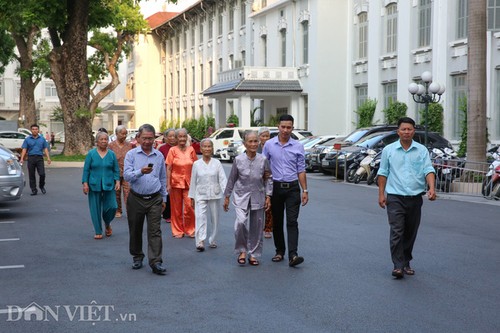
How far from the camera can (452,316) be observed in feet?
23.3

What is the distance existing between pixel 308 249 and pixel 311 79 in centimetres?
3179

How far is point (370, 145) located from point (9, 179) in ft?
46.6

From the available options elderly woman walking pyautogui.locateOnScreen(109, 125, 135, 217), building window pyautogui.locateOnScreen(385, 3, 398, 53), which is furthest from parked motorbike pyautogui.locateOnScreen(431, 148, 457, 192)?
building window pyautogui.locateOnScreen(385, 3, 398, 53)

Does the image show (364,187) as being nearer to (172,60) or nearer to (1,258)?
(1,258)

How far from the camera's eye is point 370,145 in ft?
86.2

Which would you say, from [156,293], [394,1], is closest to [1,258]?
[156,293]

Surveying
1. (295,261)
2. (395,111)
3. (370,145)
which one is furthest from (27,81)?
(295,261)

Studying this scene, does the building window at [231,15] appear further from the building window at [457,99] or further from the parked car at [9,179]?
the parked car at [9,179]

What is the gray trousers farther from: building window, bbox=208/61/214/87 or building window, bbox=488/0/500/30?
building window, bbox=208/61/214/87

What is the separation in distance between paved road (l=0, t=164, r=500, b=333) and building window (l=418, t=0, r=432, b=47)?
65.4 feet

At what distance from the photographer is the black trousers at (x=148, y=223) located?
30.5 ft

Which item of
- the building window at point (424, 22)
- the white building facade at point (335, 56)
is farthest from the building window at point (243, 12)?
the building window at point (424, 22)

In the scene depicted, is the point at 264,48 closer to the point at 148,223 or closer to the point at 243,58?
the point at 243,58

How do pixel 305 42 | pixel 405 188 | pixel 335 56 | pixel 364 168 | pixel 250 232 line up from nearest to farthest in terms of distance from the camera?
pixel 405 188 → pixel 250 232 → pixel 364 168 → pixel 335 56 → pixel 305 42
